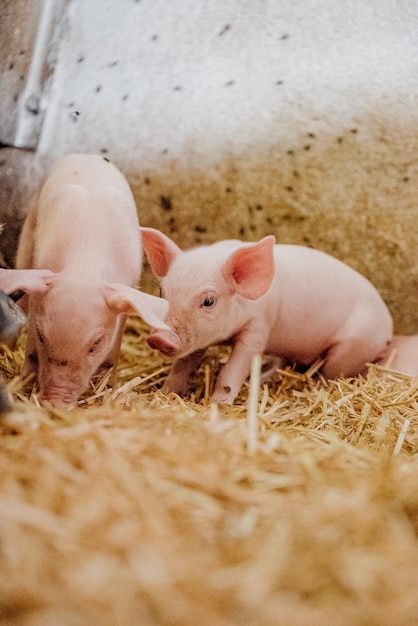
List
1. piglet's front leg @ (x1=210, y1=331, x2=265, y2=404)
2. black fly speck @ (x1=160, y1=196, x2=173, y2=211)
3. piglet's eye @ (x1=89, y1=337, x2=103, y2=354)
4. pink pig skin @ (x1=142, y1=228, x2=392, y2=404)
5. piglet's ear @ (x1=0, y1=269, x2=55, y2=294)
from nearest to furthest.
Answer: piglet's ear @ (x1=0, y1=269, x2=55, y2=294), piglet's eye @ (x1=89, y1=337, x2=103, y2=354), pink pig skin @ (x1=142, y1=228, x2=392, y2=404), piglet's front leg @ (x1=210, y1=331, x2=265, y2=404), black fly speck @ (x1=160, y1=196, x2=173, y2=211)

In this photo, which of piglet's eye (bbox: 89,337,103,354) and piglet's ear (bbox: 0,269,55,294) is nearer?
piglet's ear (bbox: 0,269,55,294)

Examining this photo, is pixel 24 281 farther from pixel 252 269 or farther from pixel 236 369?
pixel 236 369

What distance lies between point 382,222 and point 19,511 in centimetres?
242

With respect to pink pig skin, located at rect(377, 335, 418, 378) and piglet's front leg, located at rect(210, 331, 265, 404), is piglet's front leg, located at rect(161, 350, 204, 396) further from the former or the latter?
pink pig skin, located at rect(377, 335, 418, 378)

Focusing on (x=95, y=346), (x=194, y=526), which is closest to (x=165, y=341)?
(x=95, y=346)

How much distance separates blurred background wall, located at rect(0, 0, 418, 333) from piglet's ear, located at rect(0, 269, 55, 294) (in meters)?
0.46

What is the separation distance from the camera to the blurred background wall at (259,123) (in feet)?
8.43

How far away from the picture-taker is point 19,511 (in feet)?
3.59

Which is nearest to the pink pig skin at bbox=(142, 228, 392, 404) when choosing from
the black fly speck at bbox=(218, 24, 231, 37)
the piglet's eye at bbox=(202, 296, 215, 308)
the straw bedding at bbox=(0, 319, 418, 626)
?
the piglet's eye at bbox=(202, 296, 215, 308)

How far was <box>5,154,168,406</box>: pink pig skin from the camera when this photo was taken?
1.96 m

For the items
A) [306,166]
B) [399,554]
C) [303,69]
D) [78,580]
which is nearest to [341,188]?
[306,166]

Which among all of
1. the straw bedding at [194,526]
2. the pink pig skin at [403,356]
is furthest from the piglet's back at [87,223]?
the pink pig skin at [403,356]

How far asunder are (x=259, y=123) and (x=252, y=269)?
0.99 m

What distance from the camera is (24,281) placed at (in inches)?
74.7
